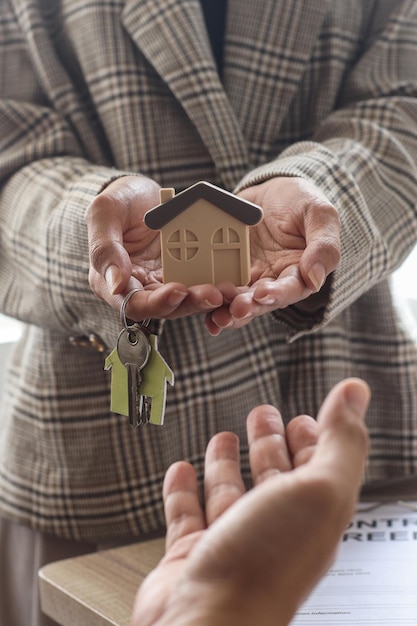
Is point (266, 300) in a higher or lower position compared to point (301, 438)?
higher

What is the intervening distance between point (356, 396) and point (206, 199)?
0.21m

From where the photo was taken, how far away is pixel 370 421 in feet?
3.50

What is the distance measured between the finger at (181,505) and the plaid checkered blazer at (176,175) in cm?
25

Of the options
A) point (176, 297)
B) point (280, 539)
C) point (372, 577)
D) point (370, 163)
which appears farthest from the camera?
point (370, 163)

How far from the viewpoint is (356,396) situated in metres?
0.56

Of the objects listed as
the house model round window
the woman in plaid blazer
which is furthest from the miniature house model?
the woman in plaid blazer

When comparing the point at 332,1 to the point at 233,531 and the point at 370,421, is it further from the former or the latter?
the point at 233,531

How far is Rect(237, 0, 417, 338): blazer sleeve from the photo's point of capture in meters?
0.85

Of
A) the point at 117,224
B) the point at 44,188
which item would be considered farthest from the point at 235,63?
the point at 117,224

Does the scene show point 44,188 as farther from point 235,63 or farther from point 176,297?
point 176,297

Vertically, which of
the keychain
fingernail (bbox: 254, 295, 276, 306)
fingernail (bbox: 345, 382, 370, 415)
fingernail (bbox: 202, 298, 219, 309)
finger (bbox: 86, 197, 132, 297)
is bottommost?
the keychain

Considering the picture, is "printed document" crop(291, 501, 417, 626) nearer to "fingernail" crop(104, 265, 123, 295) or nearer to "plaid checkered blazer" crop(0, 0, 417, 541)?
"plaid checkered blazer" crop(0, 0, 417, 541)

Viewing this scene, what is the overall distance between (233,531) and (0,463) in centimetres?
60

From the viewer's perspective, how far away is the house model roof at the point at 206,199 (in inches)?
27.3
